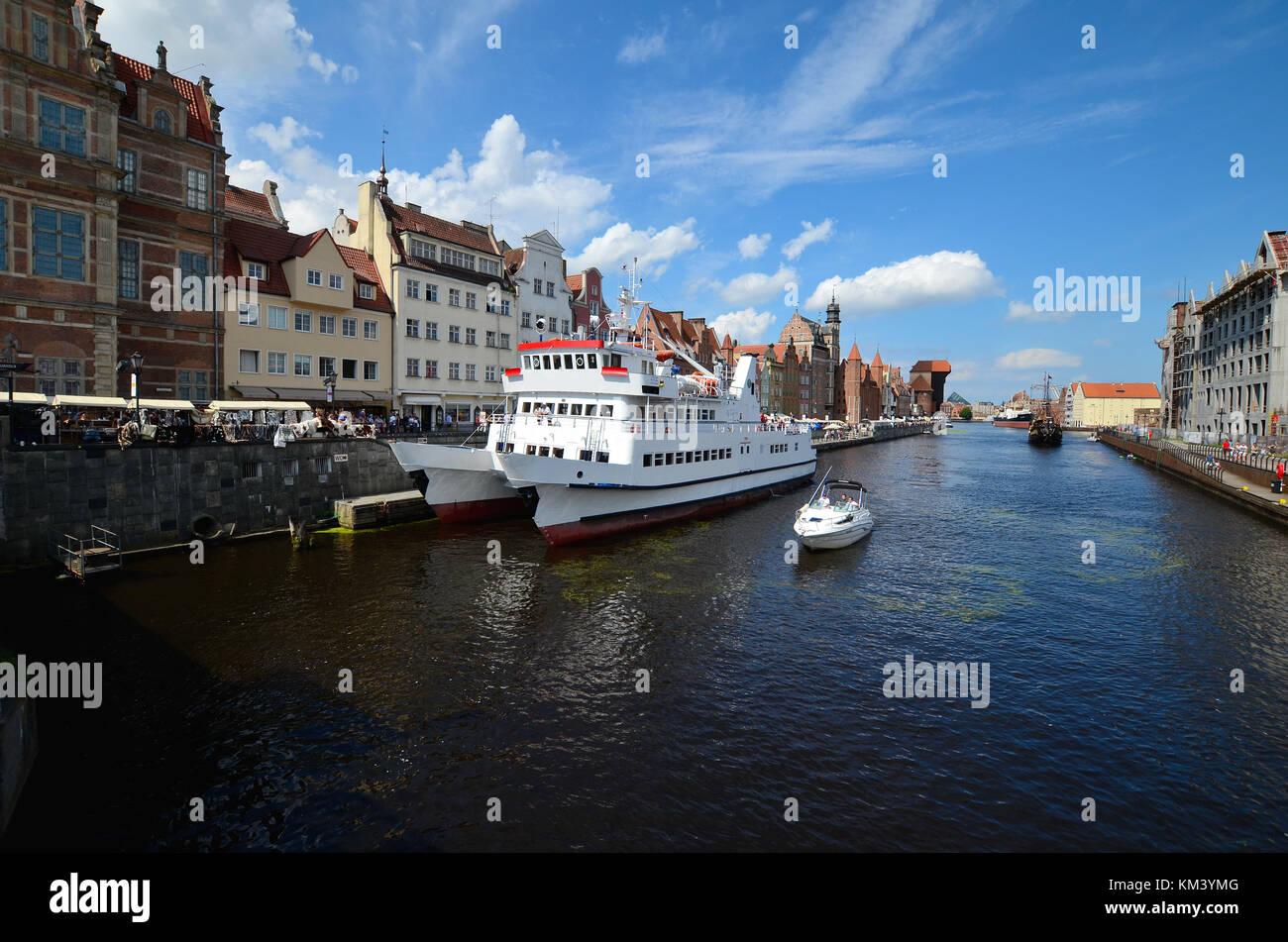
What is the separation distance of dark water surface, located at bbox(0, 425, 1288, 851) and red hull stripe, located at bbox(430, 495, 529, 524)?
19.7 ft

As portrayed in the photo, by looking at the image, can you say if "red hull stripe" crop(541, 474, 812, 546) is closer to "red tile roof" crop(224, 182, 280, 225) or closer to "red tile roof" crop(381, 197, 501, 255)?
"red tile roof" crop(381, 197, 501, 255)

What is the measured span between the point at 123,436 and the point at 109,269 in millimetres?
11721

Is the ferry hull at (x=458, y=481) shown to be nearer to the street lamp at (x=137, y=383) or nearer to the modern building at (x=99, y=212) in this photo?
the street lamp at (x=137, y=383)

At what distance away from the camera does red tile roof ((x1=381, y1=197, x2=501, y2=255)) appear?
52406mm

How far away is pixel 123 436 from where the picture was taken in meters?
26.6

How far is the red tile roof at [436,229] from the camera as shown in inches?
2063

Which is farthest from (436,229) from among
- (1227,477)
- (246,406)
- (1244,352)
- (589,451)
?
(1244,352)

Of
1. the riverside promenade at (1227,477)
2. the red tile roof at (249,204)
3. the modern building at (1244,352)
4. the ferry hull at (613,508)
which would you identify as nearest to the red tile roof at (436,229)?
the red tile roof at (249,204)

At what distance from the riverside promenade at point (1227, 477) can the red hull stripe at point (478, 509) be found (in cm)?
4552

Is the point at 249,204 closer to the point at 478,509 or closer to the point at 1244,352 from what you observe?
the point at 478,509
